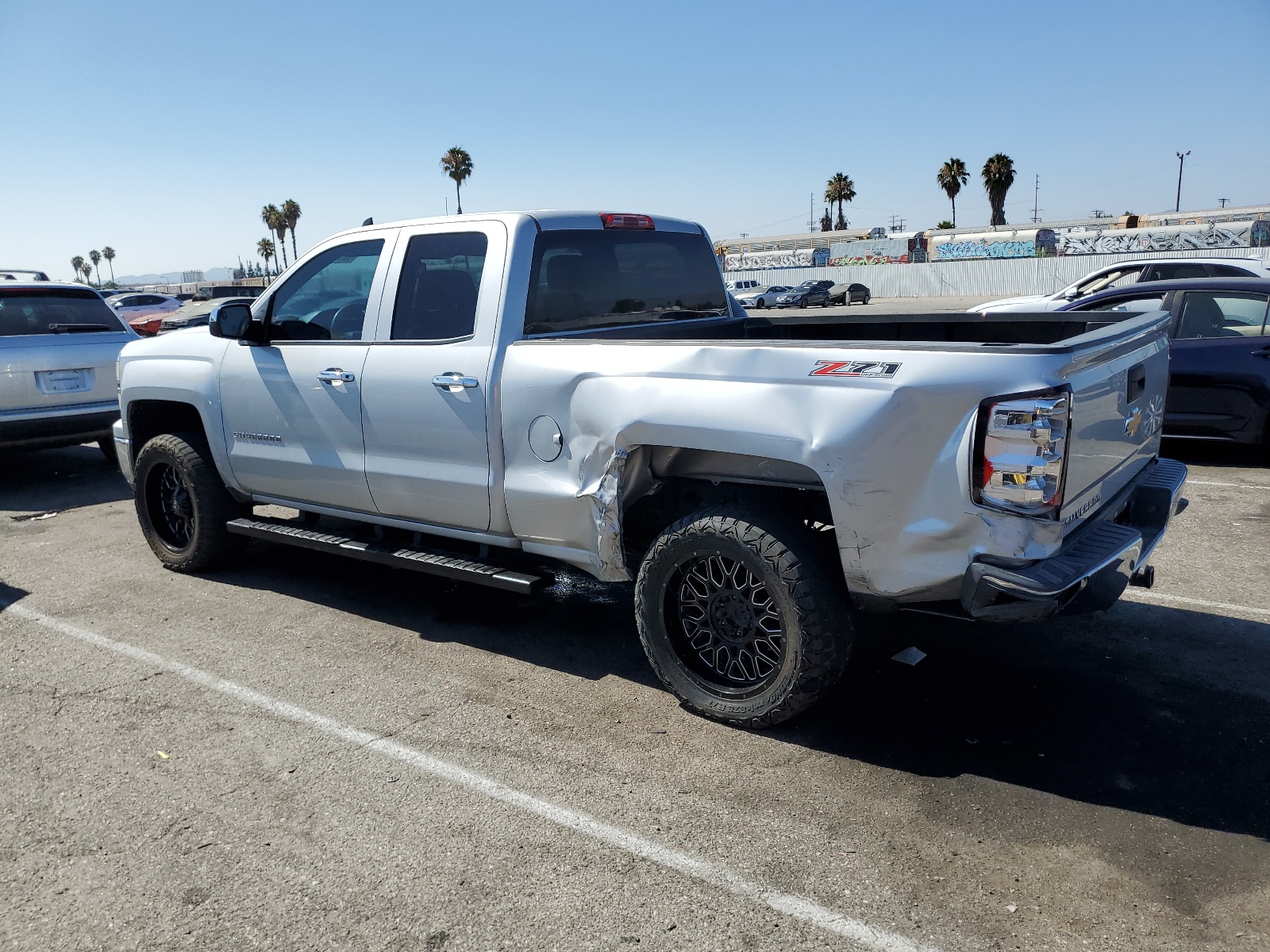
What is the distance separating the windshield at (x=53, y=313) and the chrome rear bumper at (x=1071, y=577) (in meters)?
9.10

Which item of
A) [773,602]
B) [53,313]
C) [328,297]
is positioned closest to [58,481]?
[53,313]

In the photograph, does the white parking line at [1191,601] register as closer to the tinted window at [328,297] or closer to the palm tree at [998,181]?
the tinted window at [328,297]

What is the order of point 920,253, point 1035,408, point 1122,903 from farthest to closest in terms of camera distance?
point 920,253, point 1035,408, point 1122,903

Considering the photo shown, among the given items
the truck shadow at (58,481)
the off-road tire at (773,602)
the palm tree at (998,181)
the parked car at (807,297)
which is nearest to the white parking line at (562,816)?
the off-road tire at (773,602)

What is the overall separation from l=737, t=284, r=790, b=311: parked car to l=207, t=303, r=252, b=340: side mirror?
44.1 meters

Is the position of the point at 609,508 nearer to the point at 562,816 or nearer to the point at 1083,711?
the point at 562,816

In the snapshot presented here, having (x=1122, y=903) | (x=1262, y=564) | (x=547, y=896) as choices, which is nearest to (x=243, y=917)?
(x=547, y=896)

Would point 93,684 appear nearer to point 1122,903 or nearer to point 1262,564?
point 1122,903

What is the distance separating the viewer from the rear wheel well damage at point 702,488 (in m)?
3.73

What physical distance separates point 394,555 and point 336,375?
1.00 m

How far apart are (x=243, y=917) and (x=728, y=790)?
1.63 metres

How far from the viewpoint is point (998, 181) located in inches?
2874

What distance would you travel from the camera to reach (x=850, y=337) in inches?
209

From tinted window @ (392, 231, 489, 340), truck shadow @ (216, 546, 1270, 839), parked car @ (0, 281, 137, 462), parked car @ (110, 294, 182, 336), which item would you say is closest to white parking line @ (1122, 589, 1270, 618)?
truck shadow @ (216, 546, 1270, 839)
